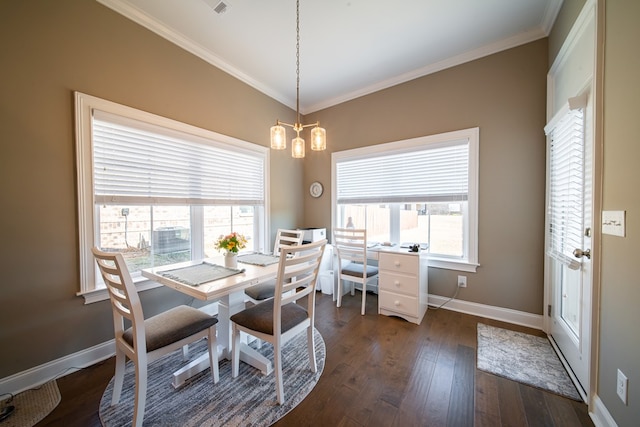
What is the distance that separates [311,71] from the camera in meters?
2.90

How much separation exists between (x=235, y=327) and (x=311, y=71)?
2941 millimetres

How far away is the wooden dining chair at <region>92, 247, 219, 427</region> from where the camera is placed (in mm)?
1218

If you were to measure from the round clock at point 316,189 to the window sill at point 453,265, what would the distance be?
1.93 metres

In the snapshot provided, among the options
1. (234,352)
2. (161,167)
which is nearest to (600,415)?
(234,352)

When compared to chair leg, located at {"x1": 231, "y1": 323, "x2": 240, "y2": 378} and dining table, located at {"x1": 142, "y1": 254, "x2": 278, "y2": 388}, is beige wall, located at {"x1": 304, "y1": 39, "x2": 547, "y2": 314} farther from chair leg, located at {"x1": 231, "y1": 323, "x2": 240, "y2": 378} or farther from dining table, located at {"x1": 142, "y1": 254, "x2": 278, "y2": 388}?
chair leg, located at {"x1": 231, "y1": 323, "x2": 240, "y2": 378}

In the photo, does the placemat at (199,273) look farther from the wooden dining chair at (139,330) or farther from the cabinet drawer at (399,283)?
the cabinet drawer at (399,283)

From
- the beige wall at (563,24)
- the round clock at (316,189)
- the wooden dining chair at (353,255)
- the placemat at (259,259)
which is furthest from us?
the round clock at (316,189)

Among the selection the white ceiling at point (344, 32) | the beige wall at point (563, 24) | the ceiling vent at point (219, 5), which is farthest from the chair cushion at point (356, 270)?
the ceiling vent at point (219, 5)

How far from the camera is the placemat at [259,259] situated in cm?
204

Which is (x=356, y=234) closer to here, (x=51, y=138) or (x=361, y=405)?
(x=361, y=405)

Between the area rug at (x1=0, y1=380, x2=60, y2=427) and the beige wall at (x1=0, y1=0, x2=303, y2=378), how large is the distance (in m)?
0.17

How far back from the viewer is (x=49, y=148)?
5.41 feet

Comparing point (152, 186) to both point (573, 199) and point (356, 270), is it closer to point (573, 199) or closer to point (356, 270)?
point (356, 270)

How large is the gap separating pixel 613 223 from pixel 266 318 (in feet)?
6.69
